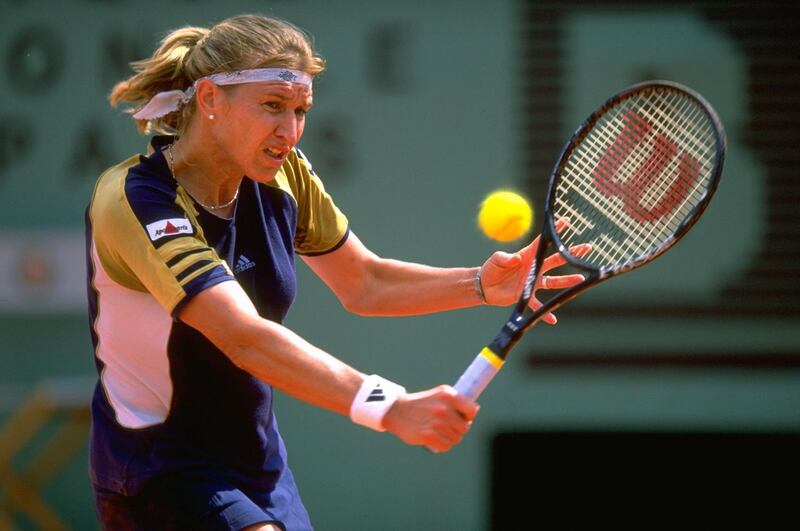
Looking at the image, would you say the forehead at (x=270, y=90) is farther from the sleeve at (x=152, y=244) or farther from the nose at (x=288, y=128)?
the sleeve at (x=152, y=244)

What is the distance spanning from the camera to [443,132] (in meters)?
5.87

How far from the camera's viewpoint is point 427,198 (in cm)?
590

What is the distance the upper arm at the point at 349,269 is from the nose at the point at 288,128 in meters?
0.51

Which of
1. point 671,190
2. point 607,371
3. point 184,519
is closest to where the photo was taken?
point 184,519

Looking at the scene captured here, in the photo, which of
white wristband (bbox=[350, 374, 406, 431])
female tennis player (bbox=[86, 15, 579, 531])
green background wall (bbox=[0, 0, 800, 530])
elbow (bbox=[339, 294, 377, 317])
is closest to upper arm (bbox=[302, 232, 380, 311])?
elbow (bbox=[339, 294, 377, 317])

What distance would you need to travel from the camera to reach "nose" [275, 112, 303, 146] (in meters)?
2.94

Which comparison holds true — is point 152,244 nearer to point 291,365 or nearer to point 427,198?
point 291,365

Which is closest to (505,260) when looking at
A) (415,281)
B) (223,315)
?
(415,281)

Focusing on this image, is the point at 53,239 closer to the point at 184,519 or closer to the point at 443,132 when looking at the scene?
the point at 443,132

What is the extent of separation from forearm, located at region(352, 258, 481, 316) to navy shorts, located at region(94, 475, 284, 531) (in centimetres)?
69

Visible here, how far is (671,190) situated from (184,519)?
1.36 m

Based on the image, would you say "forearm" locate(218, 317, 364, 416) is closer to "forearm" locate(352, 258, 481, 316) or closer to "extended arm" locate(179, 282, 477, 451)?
"extended arm" locate(179, 282, 477, 451)

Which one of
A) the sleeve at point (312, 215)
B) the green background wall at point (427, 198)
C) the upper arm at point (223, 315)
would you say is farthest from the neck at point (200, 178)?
the green background wall at point (427, 198)

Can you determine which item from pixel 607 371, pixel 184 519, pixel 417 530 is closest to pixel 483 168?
pixel 607 371
